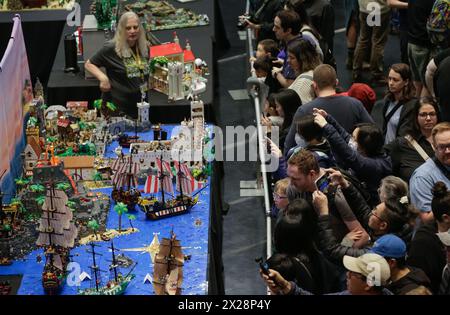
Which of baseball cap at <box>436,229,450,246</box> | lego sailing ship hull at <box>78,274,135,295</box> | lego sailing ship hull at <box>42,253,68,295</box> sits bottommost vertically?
lego sailing ship hull at <box>78,274,135,295</box>

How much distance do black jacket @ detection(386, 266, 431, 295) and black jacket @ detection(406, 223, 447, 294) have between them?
26cm

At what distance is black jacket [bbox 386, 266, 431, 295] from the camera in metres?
4.94

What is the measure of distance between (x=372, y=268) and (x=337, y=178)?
1170 mm

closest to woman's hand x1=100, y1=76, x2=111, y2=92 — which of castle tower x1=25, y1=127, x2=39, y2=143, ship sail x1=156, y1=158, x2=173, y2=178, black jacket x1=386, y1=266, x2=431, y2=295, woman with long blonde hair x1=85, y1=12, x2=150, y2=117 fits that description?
woman with long blonde hair x1=85, y1=12, x2=150, y2=117

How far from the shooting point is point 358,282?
16.1ft

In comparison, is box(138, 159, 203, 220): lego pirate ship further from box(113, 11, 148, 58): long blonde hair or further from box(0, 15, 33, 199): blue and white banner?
box(113, 11, 148, 58): long blonde hair

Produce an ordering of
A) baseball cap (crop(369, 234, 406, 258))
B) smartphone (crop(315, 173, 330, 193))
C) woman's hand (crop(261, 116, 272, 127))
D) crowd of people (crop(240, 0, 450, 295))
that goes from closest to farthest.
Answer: baseball cap (crop(369, 234, 406, 258)), crowd of people (crop(240, 0, 450, 295)), smartphone (crop(315, 173, 330, 193)), woman's hand (crop(261, 116, 272, 127))

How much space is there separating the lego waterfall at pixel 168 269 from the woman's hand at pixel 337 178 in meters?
1.05

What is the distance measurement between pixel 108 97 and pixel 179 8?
2.83 metres

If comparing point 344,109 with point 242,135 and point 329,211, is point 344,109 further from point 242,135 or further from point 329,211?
point 242,135

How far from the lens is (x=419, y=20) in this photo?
893 centimetres

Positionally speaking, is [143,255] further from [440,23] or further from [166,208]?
[440,23]

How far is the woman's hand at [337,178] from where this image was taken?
594 centimetres
